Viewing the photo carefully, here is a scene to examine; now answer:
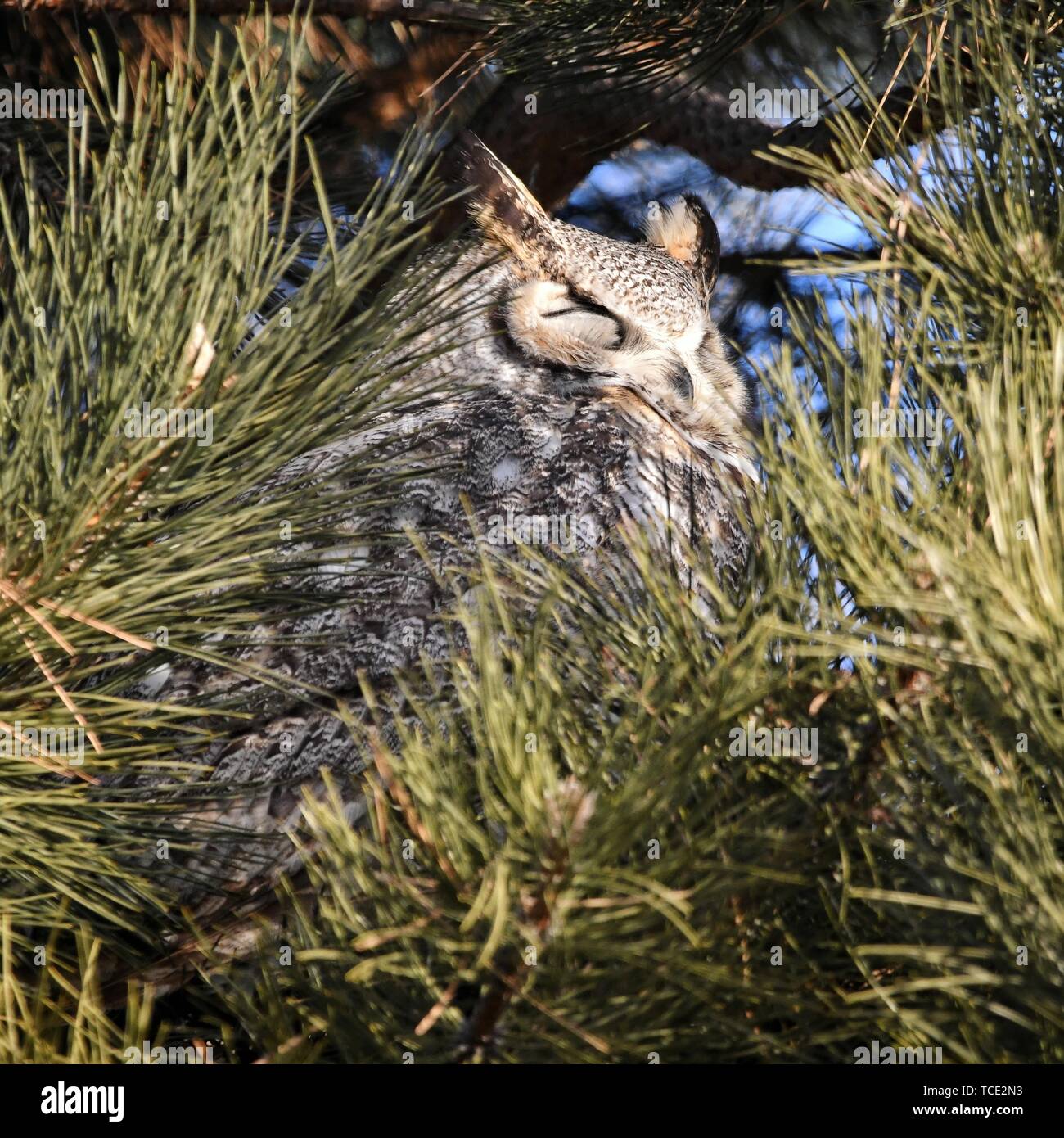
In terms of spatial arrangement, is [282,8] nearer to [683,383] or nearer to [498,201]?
[498,201]

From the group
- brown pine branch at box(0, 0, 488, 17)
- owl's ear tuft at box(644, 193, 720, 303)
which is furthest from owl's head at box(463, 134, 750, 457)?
brown pine branch at box(0, 0, 488, 17)

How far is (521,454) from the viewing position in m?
1.99

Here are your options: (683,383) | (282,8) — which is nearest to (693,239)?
(683,383)

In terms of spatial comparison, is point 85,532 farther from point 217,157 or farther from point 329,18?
point 329,18

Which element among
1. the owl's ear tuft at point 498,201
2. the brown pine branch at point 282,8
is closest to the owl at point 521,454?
the owl's ear tuft at point 498,201

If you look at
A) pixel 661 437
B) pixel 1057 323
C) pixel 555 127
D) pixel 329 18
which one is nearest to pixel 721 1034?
pixel 1057 323

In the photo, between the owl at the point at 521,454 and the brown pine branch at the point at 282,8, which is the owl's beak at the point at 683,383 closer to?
the owl at the point at 521,454

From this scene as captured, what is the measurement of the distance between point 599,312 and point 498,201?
28cm

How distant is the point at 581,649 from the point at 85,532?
0.39m

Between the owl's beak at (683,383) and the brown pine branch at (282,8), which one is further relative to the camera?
the owl's beak at (683,383)

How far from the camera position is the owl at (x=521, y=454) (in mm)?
1529

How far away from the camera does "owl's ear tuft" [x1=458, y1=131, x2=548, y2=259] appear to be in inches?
85.8

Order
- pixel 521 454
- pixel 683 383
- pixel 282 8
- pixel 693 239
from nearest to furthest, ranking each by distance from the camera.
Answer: pixel 282 8
pixel 521 454
pixel 683 383
pixel 693 239

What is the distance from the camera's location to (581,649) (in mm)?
894
